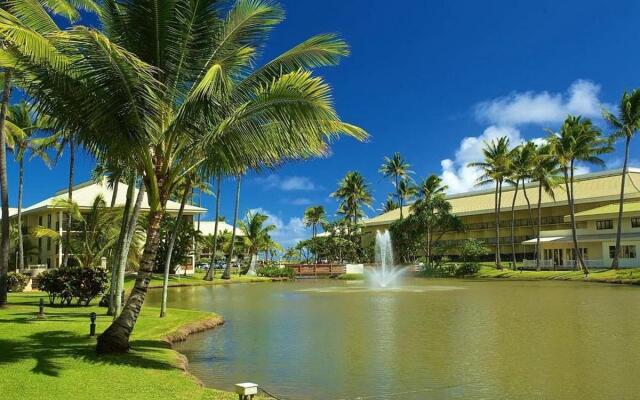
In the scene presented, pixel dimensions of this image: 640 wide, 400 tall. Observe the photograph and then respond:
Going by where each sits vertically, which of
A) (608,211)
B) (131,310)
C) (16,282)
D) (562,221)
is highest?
(608,211)

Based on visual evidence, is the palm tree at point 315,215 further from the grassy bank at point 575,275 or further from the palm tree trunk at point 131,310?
the palm tree trunk at point 131,310

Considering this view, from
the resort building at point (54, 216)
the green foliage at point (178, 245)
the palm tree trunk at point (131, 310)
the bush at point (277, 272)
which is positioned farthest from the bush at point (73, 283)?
the bush at point (277, 272)

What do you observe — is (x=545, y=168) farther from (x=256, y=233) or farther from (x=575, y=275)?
(x=256, y=233)

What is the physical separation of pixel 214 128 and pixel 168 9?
7.89 feet

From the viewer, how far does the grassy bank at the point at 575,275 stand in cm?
4116

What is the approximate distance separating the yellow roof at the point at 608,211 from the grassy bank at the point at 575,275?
7.32m

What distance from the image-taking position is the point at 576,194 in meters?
63.1

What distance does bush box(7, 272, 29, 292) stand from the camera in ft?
98.0

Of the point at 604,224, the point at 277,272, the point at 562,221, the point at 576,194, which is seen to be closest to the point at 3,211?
the point at 277,272

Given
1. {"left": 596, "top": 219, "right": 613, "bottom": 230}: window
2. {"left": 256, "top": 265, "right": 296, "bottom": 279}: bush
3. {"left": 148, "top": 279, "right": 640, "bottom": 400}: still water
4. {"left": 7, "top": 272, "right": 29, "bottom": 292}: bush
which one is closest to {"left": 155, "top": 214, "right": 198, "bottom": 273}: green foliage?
{"left": 256, "top": 265, "right": 296, "bottom": 279}: bush

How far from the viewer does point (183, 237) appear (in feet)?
162

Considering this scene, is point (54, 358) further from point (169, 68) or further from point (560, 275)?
point (560, 275)

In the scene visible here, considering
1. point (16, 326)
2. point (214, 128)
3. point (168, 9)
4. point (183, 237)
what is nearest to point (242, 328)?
point (16, 326)

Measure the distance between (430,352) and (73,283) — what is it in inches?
570
